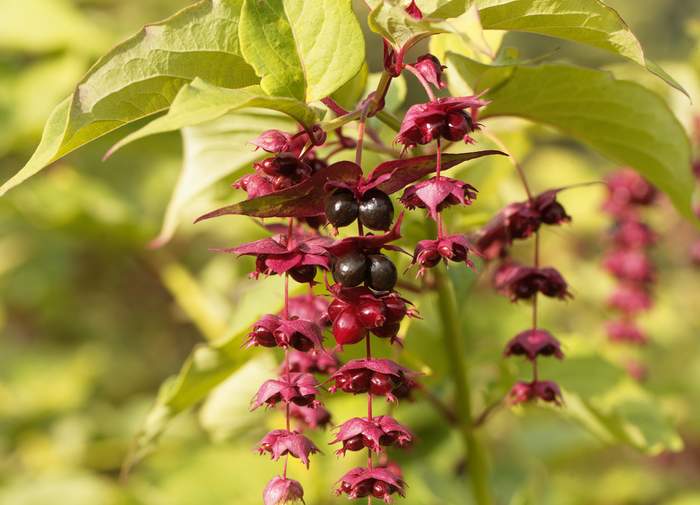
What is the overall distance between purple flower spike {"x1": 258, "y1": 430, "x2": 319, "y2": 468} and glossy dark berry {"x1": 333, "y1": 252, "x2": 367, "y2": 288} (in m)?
0.13

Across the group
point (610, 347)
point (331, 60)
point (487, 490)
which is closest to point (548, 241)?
point (610, 347)

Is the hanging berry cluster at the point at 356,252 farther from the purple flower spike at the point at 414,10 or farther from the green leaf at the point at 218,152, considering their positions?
the green leaf at the point at 218,152

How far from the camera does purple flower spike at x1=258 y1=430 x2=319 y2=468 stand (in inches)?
26.7

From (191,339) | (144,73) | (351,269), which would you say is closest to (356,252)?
(351,269)

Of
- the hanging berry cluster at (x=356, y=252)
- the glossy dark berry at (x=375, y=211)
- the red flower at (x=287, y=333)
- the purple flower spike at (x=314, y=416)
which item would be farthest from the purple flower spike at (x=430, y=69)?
the purple flower spike at (x=314, y=416)

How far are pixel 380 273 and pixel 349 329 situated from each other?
0.05 metres

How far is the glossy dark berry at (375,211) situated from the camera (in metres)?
0.66

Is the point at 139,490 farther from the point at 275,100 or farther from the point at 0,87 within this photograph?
the point at 275,100

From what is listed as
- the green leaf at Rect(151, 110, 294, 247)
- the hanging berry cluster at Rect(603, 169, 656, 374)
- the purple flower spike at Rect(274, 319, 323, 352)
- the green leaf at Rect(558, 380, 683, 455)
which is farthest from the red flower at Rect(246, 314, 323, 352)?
the hanging berry cluster at Rect(603, 169, 656, 374)

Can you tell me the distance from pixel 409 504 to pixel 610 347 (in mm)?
538

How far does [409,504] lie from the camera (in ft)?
5.02

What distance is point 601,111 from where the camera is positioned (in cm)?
96

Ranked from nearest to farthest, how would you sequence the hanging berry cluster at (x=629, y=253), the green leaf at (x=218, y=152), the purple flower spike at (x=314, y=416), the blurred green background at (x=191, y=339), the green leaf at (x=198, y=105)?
the green leaf at (x=198, y=105)
the purple flower spike at (x=314, y=416)
the green leaf at (x=218, y=152)
the blurred green background at (x=191, y=339)
the hanging berry cluster at (x=629, y=253)

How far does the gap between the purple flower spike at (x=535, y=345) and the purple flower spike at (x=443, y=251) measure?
25 centimetres
